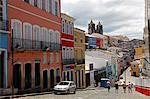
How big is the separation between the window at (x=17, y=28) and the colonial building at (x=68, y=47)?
1643cm

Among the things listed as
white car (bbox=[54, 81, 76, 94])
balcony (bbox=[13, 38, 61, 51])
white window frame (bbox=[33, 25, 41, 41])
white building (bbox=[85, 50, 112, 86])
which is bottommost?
white car (bbox=[54, 81, 76, 94])

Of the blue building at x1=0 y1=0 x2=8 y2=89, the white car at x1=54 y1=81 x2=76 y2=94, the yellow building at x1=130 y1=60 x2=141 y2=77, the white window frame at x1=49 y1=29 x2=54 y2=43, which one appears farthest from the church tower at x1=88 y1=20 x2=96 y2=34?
the blue building at x1=0 y1=0 x2=8 y2=89

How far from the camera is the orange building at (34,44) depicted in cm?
3441

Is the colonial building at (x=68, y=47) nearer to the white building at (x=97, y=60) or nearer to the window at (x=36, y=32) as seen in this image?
the window at (x=36, y=32)

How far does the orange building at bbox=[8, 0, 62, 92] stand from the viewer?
34406 millimetres

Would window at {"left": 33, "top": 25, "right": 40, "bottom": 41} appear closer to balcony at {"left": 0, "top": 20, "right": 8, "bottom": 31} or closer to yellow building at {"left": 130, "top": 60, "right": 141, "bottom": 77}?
balcony at {"left": 0, "top": 20, "right": 8, "bottom": 31}

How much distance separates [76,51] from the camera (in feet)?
200

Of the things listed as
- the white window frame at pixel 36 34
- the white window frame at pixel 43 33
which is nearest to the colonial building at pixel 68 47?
the white window frame at pixel 43 33

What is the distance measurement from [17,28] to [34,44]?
450 centimetres

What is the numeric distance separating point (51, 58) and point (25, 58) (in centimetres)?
992

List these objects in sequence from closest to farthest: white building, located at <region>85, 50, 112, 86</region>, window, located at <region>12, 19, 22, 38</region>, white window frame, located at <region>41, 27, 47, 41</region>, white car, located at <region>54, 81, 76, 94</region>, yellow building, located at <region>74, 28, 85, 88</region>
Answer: window, located at <region>12, 19, 22, 38</region> → white car, located at <region>54, 81, 76, 94</region> → white window frame, located at <region>41, 27, 47, 41</region> → yellow building, located at <region>74, 28, 85, 88</region> → white building, located at <region>85, 50, 112, 86</region>

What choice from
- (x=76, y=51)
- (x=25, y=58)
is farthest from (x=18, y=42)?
(x=76, y=51)

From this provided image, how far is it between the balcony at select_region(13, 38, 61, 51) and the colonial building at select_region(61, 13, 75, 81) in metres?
4.73

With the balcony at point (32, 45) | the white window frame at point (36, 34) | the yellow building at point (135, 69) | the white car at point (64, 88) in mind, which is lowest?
the yellow building at point (135, 69)
